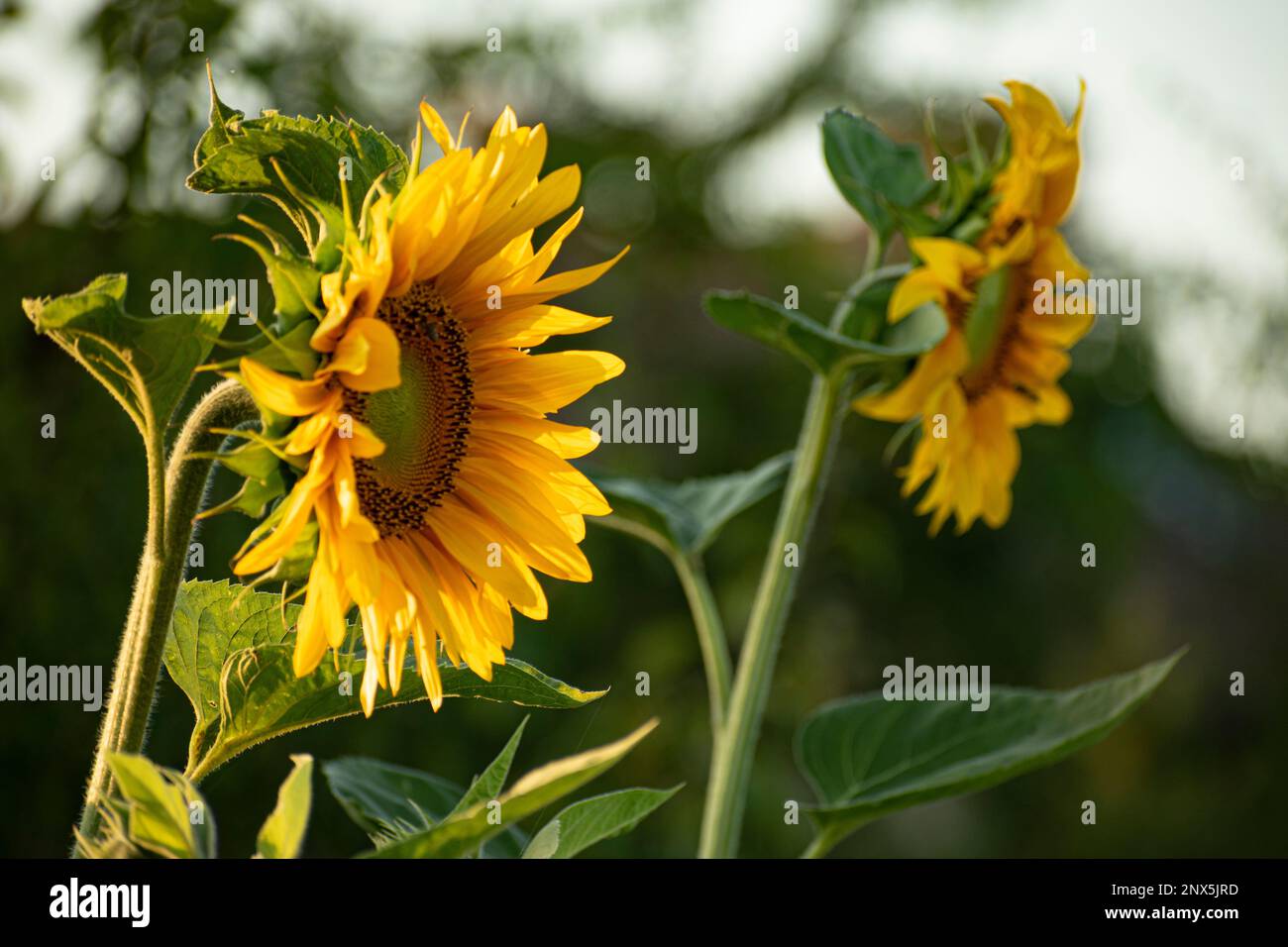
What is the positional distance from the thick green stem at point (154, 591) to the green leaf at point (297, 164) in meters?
0.08

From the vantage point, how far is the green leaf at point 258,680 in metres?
0.40

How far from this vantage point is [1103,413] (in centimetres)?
240

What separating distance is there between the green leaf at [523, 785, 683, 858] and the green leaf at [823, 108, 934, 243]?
1.40 ft

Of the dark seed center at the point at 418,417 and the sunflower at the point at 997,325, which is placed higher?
the sunflower at the point at 997,325

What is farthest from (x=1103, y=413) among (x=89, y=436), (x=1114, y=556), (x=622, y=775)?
(x=89, y=436)

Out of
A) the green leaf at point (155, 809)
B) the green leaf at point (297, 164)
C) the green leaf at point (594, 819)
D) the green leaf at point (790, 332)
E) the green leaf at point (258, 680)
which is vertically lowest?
the green leaf at point (594, 819)

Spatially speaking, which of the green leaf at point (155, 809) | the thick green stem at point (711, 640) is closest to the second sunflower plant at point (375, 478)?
the green leaf at point (155, 809)

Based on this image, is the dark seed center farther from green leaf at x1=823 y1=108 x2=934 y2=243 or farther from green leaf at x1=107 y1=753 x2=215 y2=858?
green leaf at x1=823 y1=108 x2=934 y2=243

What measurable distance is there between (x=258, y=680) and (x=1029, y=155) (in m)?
0.56

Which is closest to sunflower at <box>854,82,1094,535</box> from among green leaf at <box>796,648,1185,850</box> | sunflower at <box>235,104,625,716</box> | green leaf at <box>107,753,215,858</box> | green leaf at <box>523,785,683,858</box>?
green leaf at <box>796,648,1185,850</box>

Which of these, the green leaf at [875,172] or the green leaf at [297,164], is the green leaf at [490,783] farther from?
the green leaf at [875,172]

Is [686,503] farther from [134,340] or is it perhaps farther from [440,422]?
[134,340]
